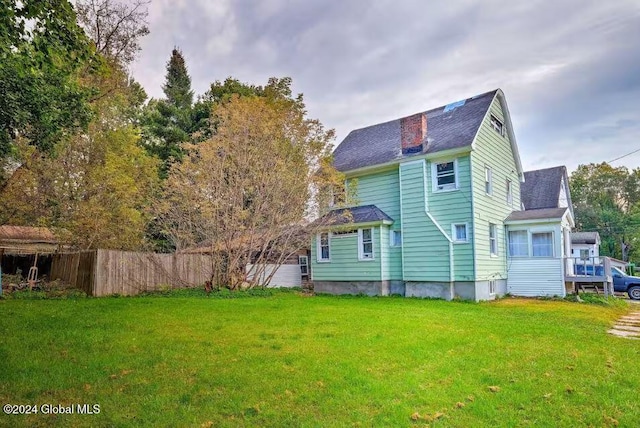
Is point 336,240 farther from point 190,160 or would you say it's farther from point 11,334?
point 11,334

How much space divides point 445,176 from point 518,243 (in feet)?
16.2

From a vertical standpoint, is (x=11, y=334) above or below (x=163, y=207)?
below

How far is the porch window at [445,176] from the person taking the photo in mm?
15438

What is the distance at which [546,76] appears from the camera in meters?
15.7

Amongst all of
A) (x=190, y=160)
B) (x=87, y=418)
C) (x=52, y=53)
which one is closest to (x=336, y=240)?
(x=190, y=160)

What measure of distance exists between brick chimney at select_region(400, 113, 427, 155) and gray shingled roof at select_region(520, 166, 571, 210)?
10.4m

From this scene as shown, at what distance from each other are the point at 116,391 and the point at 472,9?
13143mm

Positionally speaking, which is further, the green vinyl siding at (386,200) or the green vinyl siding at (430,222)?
the green vinyl siding at (386,200)

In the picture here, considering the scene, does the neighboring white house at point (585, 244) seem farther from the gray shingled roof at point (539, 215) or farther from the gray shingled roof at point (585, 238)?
the gray shingled roof at point (539, 215)

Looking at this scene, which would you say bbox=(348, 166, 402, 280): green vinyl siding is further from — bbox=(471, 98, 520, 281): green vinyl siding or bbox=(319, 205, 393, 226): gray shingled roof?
bbox=(471, 98, 520, 281): green vinyl siding

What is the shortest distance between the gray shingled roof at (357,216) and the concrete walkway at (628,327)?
854 cm

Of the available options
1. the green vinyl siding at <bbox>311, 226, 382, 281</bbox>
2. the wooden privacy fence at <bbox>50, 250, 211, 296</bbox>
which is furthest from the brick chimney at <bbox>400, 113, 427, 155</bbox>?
the wooden privacy fence at <bbox>50, 250, 211, 296</bbox>

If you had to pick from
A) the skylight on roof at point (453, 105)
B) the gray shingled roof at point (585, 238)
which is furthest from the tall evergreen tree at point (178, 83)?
the gray shingled roof at point (585, 238)

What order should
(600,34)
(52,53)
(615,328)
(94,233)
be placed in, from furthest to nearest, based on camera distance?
(94,233), (600,34), (615,328), (52,53)
